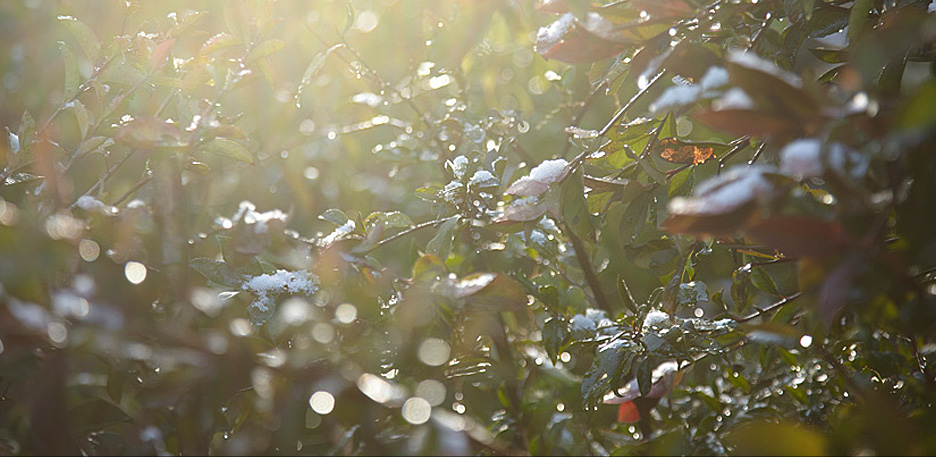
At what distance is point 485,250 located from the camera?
147 centimetres

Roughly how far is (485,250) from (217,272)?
1.91 ft

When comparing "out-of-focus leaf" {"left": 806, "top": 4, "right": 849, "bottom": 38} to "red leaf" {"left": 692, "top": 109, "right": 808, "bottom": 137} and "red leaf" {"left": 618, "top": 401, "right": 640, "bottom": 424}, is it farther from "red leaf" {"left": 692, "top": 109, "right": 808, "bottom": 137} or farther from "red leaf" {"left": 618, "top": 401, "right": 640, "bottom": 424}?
"red leaf" {"left": 618, "top": 401, "right": 640, "bottom": 424}

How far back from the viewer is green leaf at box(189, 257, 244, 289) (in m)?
1.06

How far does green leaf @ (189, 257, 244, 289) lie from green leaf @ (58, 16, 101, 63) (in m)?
0.45

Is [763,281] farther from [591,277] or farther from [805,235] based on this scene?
[805,235]

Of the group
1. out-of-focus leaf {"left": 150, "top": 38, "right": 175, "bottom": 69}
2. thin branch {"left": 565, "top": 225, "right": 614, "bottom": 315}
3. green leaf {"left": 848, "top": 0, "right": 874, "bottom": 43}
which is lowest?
thin branch {"left": 565, "top": 225, "right": 614, "bottom": 315}

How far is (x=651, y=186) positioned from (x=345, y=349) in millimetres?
555

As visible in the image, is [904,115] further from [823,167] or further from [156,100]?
[156,100]

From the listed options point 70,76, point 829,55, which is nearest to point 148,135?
point 70,76

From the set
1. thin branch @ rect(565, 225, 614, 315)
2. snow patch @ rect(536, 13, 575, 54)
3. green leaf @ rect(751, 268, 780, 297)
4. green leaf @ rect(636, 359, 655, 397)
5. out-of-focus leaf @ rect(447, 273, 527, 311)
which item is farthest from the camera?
thin branch @ rect(565, 225, 614, 315)

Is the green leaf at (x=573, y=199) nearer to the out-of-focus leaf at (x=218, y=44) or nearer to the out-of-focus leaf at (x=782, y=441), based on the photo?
the out-of-focus leaf at (x=782, y=441)

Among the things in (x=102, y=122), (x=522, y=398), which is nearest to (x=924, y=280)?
(x=522, y=398)

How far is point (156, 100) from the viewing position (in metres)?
1.41

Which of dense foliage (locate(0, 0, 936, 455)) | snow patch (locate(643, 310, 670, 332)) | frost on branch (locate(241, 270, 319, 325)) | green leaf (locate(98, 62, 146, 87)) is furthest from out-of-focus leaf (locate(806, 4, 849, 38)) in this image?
green leaf (locate(98, 62, 146, 87))
